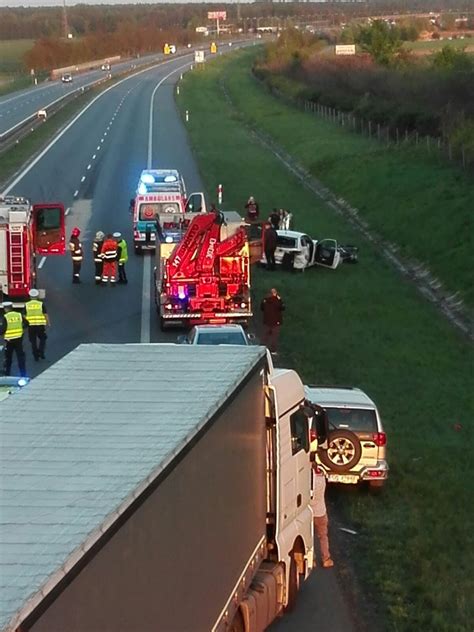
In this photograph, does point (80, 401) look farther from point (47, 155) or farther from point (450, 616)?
point (47, 155)

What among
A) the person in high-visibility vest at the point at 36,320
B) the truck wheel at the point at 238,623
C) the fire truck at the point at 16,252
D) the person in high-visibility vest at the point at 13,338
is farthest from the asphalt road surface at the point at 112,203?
the truck wheel at the point at 238,623

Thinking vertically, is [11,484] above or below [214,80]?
above

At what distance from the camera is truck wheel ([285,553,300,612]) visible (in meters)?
12.1

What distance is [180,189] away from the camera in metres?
39.7

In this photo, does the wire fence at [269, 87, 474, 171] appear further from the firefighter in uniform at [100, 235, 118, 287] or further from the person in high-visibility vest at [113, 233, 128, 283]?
the firefighter in uniform at [100, 235, 118, 287]

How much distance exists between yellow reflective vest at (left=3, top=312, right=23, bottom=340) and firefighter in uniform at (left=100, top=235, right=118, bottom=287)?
32.0ft

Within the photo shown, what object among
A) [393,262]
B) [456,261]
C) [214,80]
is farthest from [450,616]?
[214,80]

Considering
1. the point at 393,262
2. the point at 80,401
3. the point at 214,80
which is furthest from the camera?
the point at 214,80

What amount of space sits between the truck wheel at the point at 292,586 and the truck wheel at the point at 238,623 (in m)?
1.88

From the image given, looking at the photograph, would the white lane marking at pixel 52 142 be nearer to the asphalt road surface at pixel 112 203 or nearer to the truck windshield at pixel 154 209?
the asphalt road surface at pixel 112 203

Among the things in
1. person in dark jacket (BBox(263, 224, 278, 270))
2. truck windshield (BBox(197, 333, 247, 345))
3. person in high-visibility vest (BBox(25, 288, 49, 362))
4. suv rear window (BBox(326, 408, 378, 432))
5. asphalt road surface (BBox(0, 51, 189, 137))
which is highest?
suv rear window (BBox(326, 408, 378, 432))

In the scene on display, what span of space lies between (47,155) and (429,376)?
156 ft

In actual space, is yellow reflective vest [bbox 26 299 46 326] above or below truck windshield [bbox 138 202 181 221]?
above

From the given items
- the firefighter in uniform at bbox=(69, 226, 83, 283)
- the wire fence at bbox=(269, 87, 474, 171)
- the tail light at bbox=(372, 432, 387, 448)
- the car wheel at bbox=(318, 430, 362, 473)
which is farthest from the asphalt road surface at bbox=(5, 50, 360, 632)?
the wire fence at bbox=(269, 87, 474, 171)
